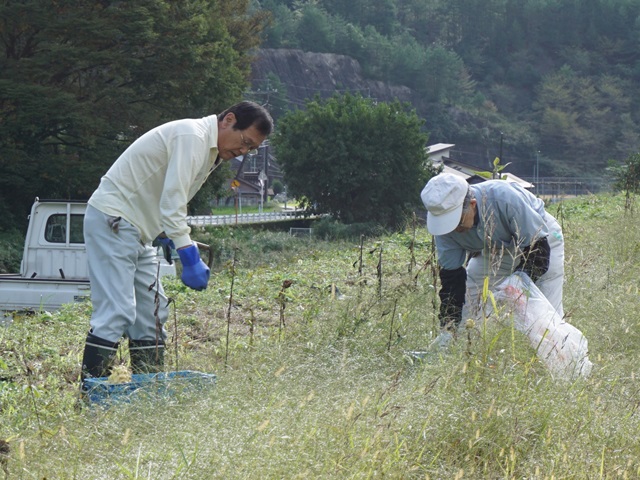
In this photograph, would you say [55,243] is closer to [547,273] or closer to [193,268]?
[193,268]

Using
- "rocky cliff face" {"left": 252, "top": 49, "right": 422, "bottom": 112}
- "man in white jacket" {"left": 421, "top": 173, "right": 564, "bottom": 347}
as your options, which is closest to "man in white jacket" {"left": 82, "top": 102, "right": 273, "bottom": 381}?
"man in white jacket" {"left": 421, "top": 173, "right": 564, "bottom": 347}

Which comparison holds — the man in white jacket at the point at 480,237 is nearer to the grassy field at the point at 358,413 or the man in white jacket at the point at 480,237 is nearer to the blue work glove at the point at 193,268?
the grassy field at the point at 358,413

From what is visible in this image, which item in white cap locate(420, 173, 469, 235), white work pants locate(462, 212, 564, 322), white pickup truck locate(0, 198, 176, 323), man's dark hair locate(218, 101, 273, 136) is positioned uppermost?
man's dark hair locate(218, 101, 273, 136)

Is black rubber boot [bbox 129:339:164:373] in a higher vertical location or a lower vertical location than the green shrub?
higher

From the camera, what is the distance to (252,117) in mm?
4641

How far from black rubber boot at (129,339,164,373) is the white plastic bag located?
171 centimetres

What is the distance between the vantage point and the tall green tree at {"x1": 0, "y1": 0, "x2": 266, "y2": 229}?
902 inches

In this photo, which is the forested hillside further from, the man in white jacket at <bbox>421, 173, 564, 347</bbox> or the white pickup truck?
the man in white jacket at <bbox>421, 173, 564, 347</bbox>

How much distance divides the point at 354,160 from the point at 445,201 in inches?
1496

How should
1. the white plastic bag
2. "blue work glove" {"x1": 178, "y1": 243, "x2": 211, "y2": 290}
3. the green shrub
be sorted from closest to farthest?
1. the white plastic bag
2. "blue work glove" {"x1": 178, "y1": 243, "x2": 211, "y2": 290}
3. the green shrub

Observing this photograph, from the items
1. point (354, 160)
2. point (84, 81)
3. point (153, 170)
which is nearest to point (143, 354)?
point (153, 170)

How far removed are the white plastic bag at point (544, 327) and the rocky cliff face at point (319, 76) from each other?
342ft

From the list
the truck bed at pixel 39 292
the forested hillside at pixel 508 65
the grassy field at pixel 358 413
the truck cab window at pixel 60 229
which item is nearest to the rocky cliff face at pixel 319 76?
the forested hillside at pixel 508 65

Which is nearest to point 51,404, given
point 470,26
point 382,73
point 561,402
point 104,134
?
point 561,402
